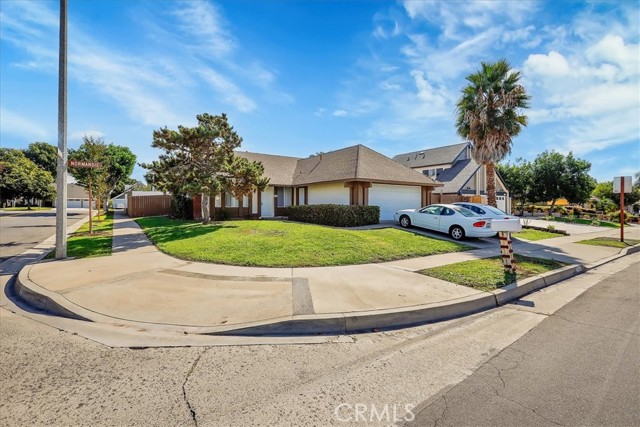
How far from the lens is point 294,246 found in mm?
9812

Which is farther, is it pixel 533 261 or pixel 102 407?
pixel 533 261

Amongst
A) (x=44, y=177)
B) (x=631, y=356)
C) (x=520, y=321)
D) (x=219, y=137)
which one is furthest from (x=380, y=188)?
(x=44, y=177)

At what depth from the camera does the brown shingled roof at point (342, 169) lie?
18.1m

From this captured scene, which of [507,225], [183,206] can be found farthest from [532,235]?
[183,206]

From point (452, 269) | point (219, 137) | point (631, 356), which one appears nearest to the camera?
point (631, 356)

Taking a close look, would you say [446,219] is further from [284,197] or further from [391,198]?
[284,197]

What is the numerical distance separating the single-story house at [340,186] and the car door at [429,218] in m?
3.80

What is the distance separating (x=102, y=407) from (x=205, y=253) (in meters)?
6.68

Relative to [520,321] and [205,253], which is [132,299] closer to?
[205,253]

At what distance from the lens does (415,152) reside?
123 feet

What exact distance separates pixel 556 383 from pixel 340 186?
16.0 meters

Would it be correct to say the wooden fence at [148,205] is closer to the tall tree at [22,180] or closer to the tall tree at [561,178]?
the tall tree at [22,180]

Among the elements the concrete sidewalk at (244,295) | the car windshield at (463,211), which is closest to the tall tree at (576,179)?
the car windshield at (463,211)

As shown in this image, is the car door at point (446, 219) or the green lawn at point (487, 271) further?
the car door at point (446, 219)
